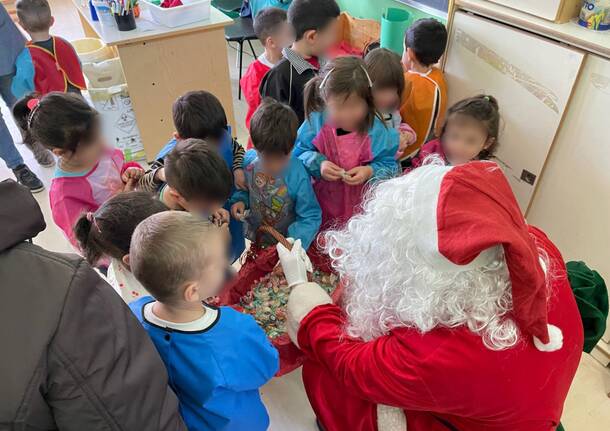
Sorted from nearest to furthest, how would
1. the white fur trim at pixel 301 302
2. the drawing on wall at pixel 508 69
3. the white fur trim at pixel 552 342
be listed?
the white fur trim at pixel 552 342, the white fur trim at pixel 301 302, the drawing on wall at pixel 508 69

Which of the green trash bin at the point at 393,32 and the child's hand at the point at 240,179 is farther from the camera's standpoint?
the green trash bin at the point at 393,32

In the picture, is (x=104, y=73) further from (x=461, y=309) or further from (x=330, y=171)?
(x=461, y=309)

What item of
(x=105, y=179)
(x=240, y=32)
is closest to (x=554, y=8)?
(x=105, y=179)

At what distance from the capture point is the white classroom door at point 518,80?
1.76 metres

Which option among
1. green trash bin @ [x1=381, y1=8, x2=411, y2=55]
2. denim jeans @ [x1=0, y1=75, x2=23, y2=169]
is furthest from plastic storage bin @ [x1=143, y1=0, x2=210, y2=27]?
green trash bin @ [x1=381, y1=8, x2=411, y2=55]

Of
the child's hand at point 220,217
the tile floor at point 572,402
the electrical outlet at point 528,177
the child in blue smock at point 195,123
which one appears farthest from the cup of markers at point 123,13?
the electrical outlet at point 528,177

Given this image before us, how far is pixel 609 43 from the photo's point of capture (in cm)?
158

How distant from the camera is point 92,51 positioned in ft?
10.9

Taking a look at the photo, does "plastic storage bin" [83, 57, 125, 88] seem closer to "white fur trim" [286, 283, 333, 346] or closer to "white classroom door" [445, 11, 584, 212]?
"white classroom door" [445, 11, 584, 212]

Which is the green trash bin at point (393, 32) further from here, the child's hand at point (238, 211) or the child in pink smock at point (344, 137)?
the child's hand at point (238, 211)

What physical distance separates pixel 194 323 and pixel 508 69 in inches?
66.4

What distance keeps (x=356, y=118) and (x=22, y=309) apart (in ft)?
4.58

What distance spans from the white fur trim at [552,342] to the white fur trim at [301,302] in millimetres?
589

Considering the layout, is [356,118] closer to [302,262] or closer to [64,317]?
[302,262]
